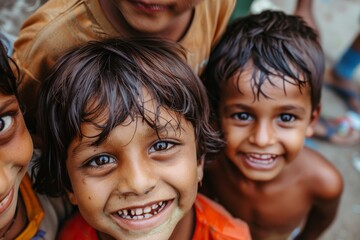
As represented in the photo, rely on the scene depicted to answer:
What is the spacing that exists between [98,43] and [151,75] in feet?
0.59

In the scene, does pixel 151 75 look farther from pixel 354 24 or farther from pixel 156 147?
pixel 354 24

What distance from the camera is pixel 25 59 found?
129 cm

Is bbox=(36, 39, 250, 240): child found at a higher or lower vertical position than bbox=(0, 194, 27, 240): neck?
higher

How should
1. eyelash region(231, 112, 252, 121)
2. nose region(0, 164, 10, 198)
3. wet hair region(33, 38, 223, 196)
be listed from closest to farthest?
nose region(0, 164, 10, 198), wet hair region(33, 38, 223, 196), eyelash region(231, 112, 252, 121)

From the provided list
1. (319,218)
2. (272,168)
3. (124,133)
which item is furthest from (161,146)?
(319,218)

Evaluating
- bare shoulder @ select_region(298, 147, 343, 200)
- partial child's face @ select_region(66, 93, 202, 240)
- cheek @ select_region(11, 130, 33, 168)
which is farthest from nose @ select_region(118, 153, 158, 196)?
bare shoulder @ select_region(298, 147, 343, 200)

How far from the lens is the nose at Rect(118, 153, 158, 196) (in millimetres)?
1034

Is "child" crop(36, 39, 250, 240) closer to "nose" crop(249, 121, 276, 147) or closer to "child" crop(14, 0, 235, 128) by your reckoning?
"child" crop(14, 0, 235, 128)

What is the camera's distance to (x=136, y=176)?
1.03 meters

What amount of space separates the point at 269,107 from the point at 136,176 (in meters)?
0.52

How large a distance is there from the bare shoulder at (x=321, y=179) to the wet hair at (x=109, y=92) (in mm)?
583

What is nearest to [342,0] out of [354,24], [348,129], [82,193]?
[354,24]

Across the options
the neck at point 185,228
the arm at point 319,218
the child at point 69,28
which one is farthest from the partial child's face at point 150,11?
the arm at point 319,218

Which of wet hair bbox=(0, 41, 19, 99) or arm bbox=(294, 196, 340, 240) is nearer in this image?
wet hair bbox=(0, 41, 19, 99)
